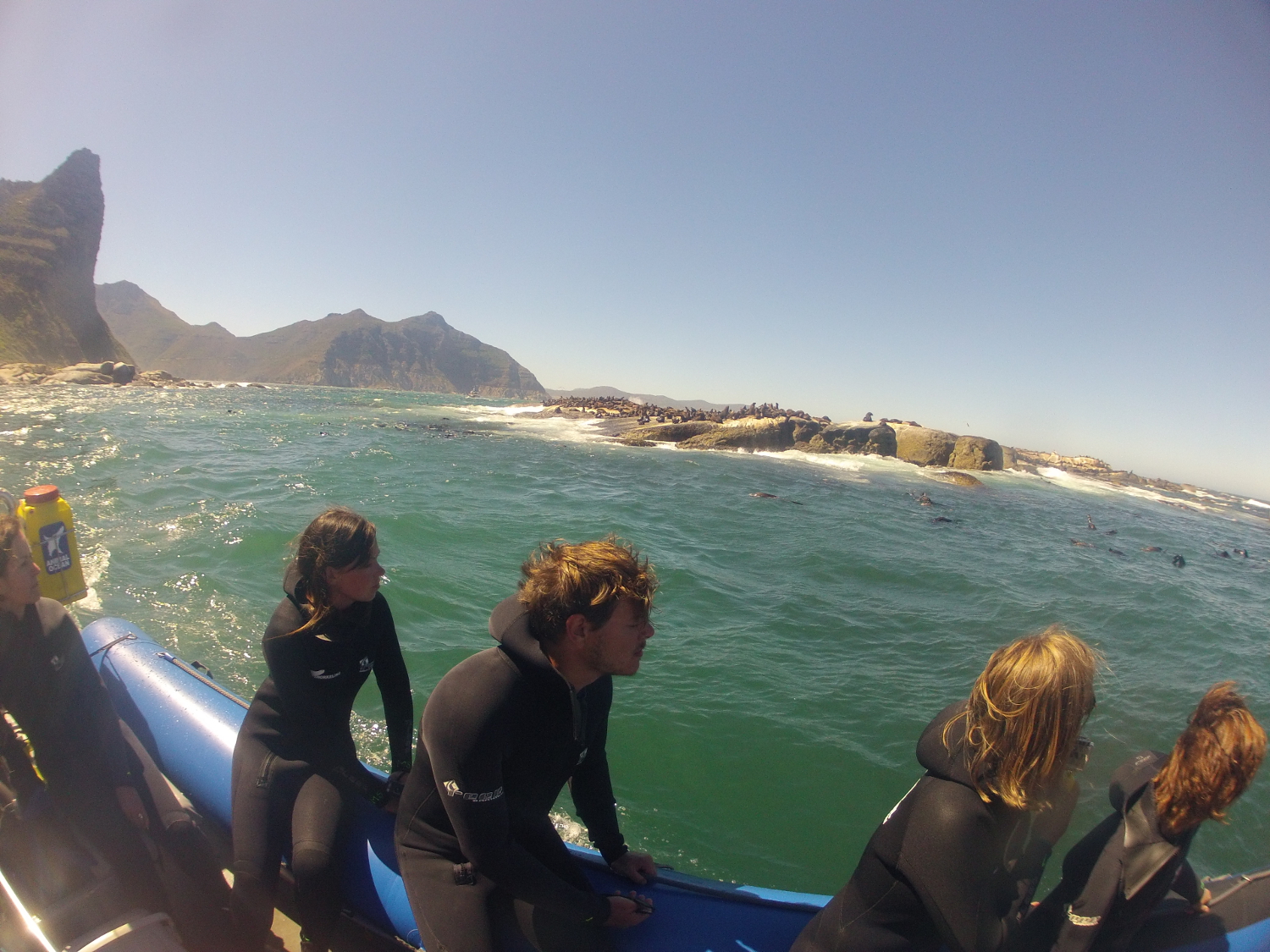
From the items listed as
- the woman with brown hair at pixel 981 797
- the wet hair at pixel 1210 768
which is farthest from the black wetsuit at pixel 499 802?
the wet hair at pixel 1210 768

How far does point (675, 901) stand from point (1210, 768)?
1751 mm

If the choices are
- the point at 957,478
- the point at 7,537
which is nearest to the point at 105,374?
the point at 7,537

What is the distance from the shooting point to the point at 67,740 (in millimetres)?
2309

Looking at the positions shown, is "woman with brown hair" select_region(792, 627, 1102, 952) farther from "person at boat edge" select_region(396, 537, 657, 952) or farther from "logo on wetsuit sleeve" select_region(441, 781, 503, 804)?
"logo on wetsuit sleeve" select_region(441, 781, 503, 804)

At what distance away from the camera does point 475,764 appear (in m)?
1.65

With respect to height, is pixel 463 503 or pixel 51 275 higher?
pixel 51 275

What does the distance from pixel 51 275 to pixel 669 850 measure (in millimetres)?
86596

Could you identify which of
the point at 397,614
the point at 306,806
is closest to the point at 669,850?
the point at 306,806

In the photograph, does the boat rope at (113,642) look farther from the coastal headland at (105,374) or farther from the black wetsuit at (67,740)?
the coastal headland at (105,374)

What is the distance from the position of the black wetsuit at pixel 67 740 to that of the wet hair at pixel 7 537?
20cm

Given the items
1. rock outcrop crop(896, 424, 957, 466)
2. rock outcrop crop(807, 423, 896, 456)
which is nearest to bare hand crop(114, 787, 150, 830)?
rock outcrop crop(807, 423, 896, 456)

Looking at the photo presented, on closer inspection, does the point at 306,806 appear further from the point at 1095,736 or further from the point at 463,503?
the point at 463,503

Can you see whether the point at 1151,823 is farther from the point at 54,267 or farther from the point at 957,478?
the point at 54,267

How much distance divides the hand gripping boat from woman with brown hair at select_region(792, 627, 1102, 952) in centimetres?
50
